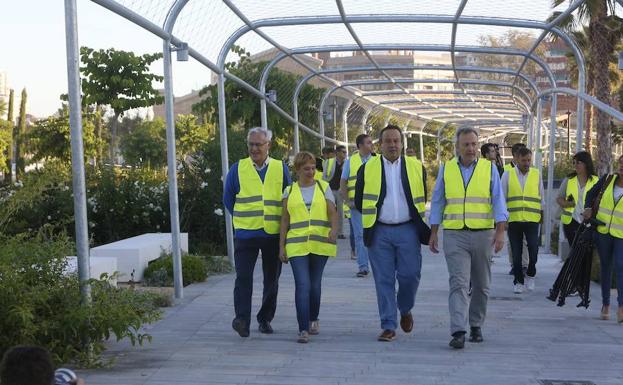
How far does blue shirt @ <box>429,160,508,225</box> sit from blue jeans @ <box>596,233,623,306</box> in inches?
69.3

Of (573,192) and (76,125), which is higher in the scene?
(76,125)

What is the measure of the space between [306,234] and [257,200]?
56cm

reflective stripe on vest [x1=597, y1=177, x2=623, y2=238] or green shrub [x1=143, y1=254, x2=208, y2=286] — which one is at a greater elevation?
reflective stripe on vest [x1=597, y1=177, x2=623, y2=238]

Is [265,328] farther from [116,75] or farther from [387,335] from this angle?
[116,75]

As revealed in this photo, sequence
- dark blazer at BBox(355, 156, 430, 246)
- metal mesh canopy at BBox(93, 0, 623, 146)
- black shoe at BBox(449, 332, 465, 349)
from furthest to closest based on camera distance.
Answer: metal mesh canopy at BBox(93, 0, 623, 146), dark blazer at BBox(355, 156, 430, 246), black shoe at BBox(449, 332, 465, 349)

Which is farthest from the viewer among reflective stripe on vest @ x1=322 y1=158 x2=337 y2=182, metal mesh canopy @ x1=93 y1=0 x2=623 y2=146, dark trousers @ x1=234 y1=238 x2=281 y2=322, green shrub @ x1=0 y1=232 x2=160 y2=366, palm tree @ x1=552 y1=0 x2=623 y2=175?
palm tree @ x1=552 y1=0 x2=623 y2=175

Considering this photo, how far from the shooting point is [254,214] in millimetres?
A: 8602

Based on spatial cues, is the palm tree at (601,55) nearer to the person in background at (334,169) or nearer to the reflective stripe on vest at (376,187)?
the person in background at (334,169)

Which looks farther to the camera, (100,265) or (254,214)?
(100,265)

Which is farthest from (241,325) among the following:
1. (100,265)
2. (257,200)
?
(100,265)

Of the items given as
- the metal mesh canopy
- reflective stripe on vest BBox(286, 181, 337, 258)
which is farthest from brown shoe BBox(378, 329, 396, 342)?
the metal mesh canopy

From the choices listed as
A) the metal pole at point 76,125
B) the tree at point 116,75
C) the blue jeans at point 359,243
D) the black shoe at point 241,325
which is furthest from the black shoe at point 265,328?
the tree at point 116,75

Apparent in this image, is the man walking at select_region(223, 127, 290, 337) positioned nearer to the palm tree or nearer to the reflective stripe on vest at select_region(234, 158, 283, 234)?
the reflective stripe on vest at select_region(234, 158, 283, 234)

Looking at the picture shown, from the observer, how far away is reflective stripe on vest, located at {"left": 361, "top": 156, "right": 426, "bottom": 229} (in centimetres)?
834
